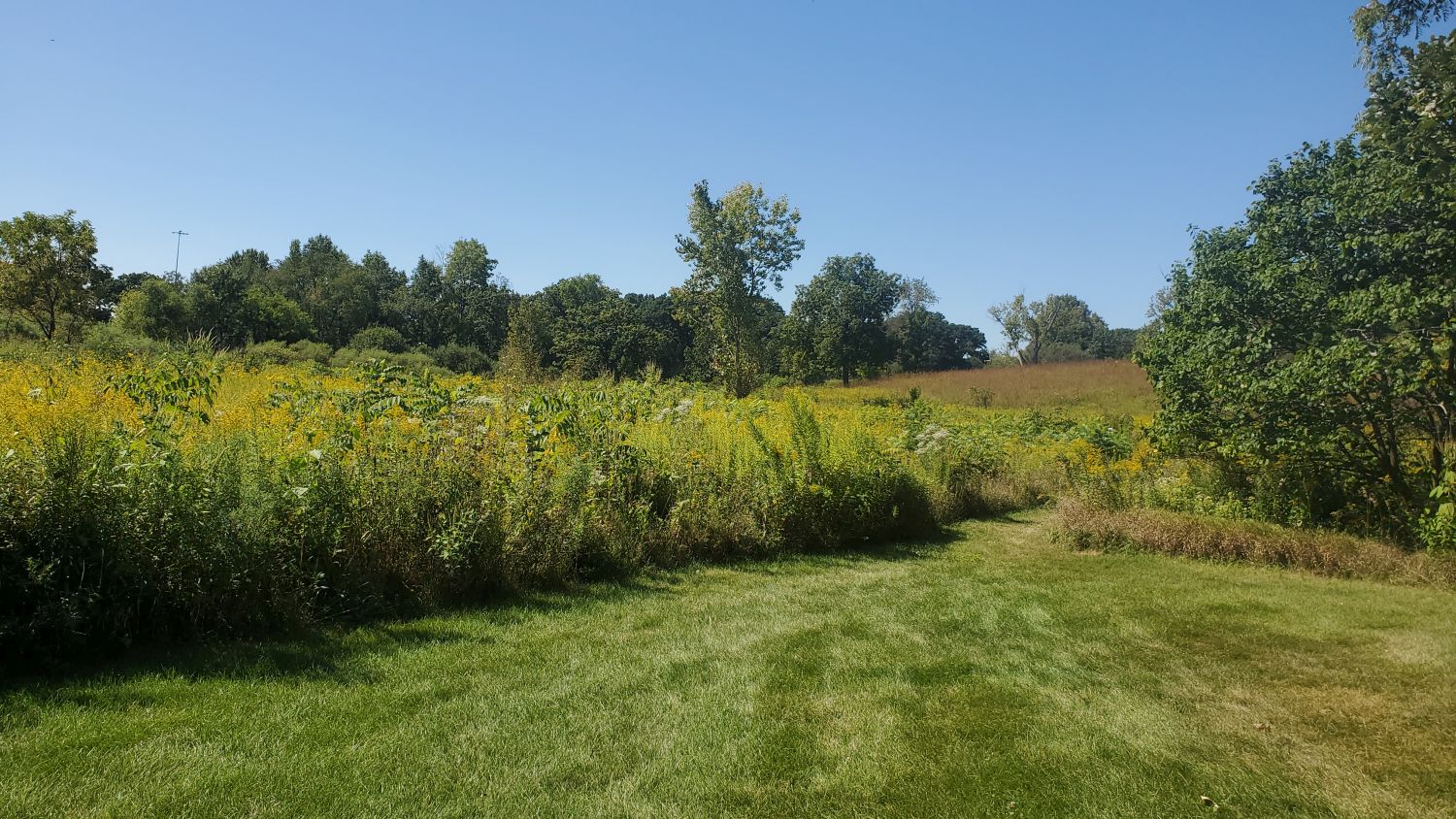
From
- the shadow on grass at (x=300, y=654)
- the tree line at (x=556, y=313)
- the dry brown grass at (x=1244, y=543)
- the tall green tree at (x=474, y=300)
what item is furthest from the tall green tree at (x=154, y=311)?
the dry brown grass at (x=1244, y=543)

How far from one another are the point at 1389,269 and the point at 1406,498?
2.38m

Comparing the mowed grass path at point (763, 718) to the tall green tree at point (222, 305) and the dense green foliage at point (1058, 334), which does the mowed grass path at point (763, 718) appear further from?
the dense green foliage at point (1058, 334)

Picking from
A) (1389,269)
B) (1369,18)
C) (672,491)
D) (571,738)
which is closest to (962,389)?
(1369,18)

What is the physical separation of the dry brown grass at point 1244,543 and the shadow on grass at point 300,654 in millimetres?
5015

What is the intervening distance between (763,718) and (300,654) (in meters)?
2.44

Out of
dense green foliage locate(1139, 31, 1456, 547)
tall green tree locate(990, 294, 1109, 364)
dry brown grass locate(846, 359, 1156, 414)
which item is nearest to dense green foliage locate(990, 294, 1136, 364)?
tall green tree locate(990, 294, 1109, 364)

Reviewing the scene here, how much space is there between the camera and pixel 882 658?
4.25m

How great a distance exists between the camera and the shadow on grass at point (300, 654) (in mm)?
3129

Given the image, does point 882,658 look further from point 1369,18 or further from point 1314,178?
point 1369,18

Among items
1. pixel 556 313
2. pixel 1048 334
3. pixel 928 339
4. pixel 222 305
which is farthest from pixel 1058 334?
pixel 222 305

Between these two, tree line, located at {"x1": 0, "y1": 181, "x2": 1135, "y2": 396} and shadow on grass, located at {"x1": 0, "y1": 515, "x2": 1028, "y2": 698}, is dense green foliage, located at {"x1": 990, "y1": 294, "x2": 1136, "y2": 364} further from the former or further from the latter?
shadow on grass, located at {"x1": 0, "y1": 515, "x2": 1028, "y2": 698}

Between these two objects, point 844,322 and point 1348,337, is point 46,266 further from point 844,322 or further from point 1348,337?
point 844,322

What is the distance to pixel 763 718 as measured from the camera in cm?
340

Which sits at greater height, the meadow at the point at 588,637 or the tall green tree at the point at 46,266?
the tall green tree at the point at 46,266
